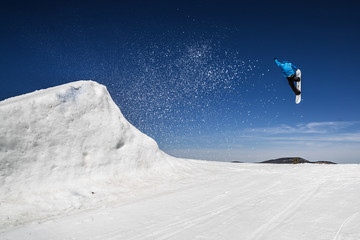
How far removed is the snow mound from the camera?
6.87 meters

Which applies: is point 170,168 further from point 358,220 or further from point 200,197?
point 358,220

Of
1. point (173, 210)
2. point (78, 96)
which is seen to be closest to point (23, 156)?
point (78, 96)

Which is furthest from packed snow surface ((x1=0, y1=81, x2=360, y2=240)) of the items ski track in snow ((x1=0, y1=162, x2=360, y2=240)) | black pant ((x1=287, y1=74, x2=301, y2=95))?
black pant ((x1=287, y1=74, x2=301, y2=95))

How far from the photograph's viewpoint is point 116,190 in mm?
7992

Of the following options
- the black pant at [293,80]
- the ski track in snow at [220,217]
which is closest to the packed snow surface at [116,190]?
the ski track in snow at [220,217]

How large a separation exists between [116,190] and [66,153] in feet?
6.60

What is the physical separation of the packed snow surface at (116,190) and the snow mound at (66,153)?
28 mm

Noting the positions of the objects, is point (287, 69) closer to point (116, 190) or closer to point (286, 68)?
point (286, 68)

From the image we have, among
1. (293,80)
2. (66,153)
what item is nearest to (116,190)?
(66,153)

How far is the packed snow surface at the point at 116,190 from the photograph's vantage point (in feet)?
15.5

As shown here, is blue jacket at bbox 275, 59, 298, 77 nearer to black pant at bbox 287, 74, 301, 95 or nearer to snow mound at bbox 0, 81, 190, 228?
black pant at bbox 287, 74, 301, 95

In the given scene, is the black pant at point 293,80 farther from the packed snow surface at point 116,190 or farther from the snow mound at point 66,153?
the snow mound at point 66,153

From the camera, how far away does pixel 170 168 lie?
36.0 ft

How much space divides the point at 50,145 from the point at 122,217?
154 inches
